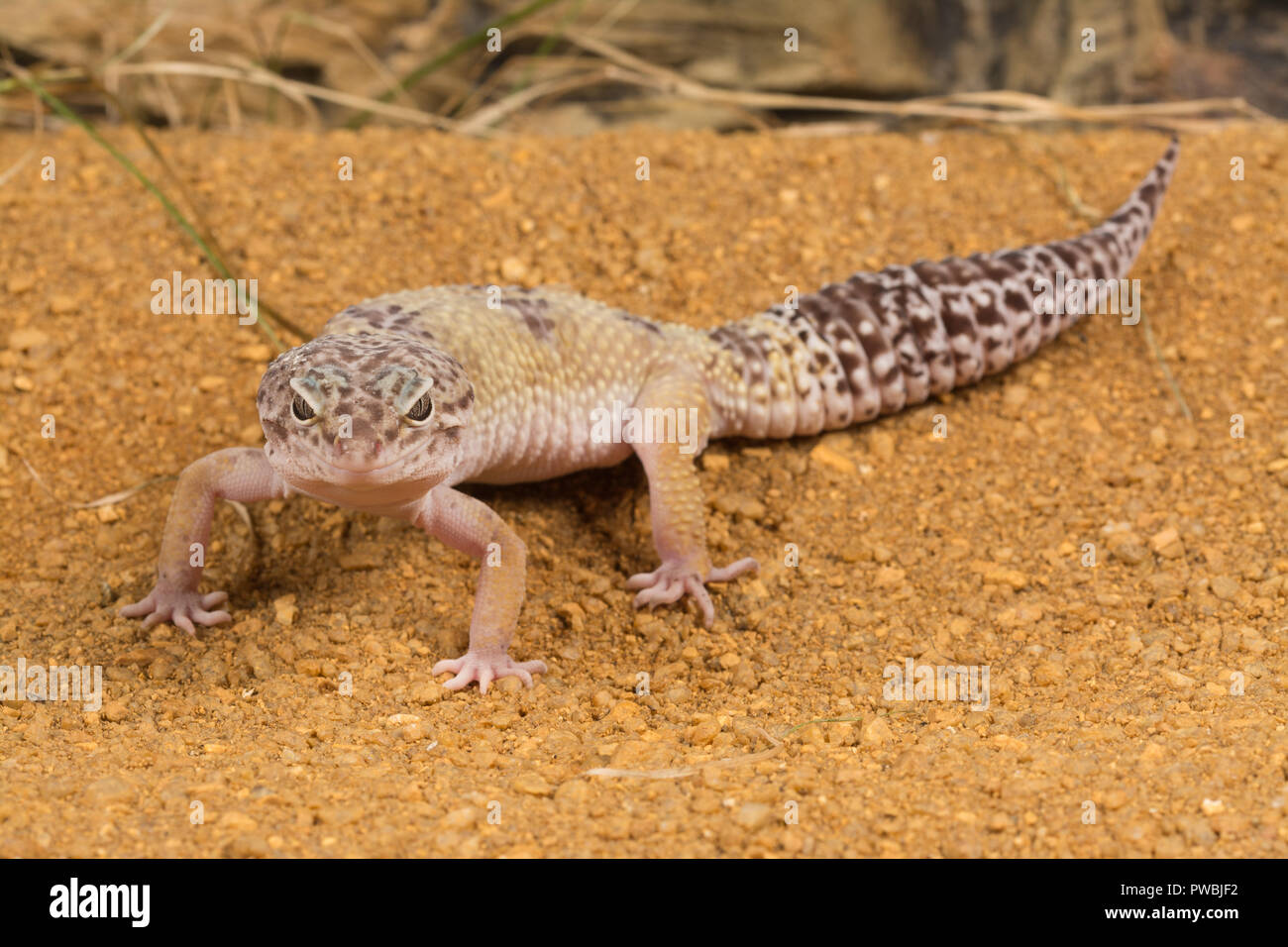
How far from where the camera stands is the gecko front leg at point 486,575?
410cm

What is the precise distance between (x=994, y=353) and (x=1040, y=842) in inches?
120

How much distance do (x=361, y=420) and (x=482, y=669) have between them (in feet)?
3.56

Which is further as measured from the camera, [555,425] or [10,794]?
[555,425]

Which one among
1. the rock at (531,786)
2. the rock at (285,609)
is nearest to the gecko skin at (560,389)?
the rock at (285,609)

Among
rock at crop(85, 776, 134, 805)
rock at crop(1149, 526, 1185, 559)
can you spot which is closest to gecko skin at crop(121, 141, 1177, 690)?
rock at crop(85, 776, 134, 805)

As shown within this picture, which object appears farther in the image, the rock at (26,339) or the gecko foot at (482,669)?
the rock at (26,339)

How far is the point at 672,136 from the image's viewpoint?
689 cm

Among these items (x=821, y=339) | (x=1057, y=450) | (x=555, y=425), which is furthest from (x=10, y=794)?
(x=1057, y=450)

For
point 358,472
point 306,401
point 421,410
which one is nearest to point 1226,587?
point 421,410

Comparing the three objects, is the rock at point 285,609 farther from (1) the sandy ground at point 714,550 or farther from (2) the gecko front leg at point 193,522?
(2) the gecko front leg at point 193,522

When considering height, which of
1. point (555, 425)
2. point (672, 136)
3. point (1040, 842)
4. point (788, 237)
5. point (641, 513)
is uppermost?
point (672, 136)

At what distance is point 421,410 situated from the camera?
3645 mm

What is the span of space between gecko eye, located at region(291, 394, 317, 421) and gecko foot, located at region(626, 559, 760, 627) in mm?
1649

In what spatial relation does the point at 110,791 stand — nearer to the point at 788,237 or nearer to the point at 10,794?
the point at 10,794
